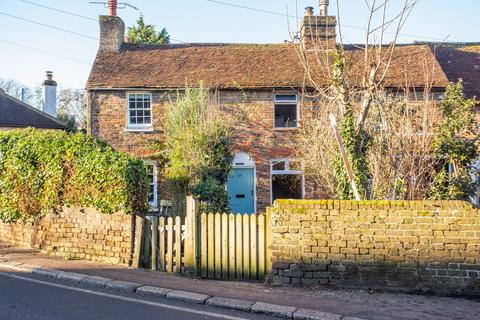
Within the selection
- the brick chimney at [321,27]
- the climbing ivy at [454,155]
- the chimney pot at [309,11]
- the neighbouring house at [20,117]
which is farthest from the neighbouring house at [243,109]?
the climbing ivy at [454,155]

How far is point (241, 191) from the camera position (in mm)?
17156

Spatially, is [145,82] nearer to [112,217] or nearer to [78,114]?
Result: [112,217]

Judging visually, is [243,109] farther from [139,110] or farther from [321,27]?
[321,27]

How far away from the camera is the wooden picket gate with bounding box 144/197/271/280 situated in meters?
7.89

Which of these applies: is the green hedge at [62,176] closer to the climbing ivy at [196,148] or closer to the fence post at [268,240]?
the fence post at [268,240]

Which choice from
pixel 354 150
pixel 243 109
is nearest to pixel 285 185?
pixel 243 109

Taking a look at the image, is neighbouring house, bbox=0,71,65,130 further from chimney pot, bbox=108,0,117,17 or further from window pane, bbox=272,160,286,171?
window pane, bbox=272,160,286,171

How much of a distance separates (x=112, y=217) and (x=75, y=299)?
2.70 m

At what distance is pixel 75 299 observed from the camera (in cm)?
649

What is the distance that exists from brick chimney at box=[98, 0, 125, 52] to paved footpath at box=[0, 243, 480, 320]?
13.7 m

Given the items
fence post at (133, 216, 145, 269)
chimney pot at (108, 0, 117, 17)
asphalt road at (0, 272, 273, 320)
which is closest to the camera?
asphalt road at (0, 272, 273, 320)

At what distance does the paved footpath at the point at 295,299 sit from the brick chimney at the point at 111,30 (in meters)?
13.7

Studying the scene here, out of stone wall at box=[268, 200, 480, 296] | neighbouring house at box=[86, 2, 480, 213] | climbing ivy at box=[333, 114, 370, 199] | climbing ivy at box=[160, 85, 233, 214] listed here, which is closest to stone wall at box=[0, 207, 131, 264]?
stone wall at box=[268, 200, 480, 296]

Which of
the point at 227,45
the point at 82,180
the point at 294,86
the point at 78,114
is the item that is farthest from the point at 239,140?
the point at 78,114
